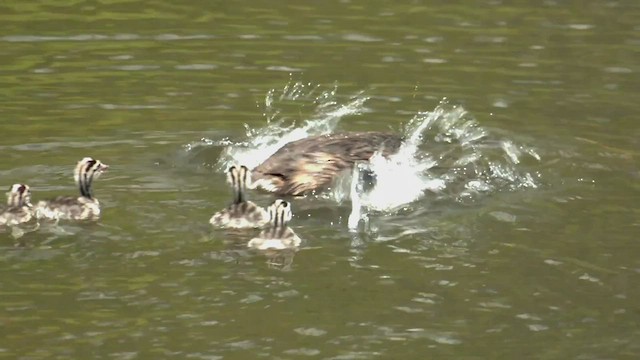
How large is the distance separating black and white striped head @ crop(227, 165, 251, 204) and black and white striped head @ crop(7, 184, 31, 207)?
4.77 ft

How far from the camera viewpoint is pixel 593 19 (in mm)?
18203

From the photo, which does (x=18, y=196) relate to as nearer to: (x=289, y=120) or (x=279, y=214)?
(x=279, y=214)

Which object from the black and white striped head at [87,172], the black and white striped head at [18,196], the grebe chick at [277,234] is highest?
the black and white striped head at [87,172]

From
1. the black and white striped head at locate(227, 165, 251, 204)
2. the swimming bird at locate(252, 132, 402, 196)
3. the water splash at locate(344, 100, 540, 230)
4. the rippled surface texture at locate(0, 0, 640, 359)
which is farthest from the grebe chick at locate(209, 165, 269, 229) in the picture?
the swimming bird at locate(252, 132, 402, 196)

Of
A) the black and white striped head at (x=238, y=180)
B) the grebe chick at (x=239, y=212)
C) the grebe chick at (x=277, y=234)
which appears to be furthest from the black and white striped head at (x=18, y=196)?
the grebe chick at (x=277, y=234)

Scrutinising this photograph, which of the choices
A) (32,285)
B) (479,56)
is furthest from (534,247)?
(479,56)

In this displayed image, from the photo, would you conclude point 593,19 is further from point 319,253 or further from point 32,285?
point 32,285

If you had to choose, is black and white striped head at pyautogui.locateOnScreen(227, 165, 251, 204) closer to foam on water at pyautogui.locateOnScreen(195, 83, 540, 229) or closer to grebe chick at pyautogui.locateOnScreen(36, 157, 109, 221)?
foam on water at pyautogui.locateOnScreen(195, 83, 540, 229)

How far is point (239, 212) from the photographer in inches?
439

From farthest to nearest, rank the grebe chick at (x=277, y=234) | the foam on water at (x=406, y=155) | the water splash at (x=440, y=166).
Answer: the foam on water at (x=406, y=155)
the water splash at (x=440, y=166)
the grebe chick at (x=277, y=234)

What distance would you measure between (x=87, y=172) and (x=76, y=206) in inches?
22.9

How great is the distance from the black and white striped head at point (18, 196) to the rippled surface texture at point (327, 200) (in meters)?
0.26

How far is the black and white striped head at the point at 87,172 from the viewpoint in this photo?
11492 millimetres

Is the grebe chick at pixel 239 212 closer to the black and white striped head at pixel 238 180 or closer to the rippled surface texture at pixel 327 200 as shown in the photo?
the black and white striped head at pixel 238 180
